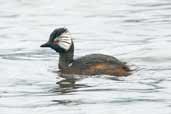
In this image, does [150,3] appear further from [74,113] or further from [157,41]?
[74,113]

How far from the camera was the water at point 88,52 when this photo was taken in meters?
15.3

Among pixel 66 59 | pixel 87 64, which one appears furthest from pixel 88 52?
pixel 87 64

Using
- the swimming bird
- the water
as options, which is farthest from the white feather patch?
the water

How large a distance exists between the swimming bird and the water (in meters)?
0.24

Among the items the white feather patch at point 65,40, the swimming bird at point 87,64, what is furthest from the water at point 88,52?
the white feather patch at point 65,40

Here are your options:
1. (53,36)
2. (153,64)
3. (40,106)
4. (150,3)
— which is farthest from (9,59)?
(150,3)

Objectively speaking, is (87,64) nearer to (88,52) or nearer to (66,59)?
(66,59)

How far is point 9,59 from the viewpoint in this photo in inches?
820

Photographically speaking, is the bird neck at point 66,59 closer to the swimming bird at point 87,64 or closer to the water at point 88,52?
the swimming bird at point 87,64

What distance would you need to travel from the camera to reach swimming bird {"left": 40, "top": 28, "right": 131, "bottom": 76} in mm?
18109

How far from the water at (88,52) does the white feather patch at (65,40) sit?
0.55 meters

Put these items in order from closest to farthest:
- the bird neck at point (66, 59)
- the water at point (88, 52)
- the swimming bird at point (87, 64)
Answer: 1. the water at point (88, 52)
2. the swimming bird at point (87, 64)
3. the bird neck at point (66, 59)

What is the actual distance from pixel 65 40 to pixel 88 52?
252 centimetres

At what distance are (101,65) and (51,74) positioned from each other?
117 cm
